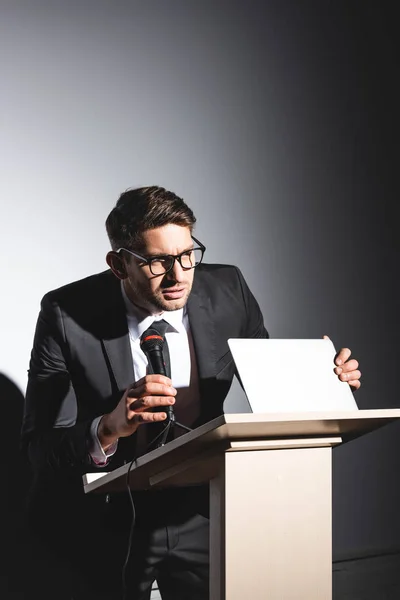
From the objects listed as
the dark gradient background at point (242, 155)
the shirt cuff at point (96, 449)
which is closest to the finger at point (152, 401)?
the shirt cuff at point (96, 449)

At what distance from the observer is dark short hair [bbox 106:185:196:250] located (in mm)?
2020

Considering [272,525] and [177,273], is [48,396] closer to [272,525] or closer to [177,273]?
[177,273]

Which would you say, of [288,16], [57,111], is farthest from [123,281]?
[288,16]

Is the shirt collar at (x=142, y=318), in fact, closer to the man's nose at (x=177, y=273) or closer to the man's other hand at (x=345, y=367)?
the man's nose at (x=177, y=273)

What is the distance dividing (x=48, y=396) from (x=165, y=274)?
19.4 inches

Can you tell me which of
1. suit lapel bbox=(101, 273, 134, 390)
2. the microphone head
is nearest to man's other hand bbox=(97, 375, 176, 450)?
the microphone head

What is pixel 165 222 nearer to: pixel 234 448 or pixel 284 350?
pixel 284 350

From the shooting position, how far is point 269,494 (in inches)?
54.2

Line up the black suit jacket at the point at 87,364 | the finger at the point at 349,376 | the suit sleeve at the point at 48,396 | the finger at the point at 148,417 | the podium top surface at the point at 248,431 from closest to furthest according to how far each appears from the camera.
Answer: the podium top surface at the point at 248,431 → the finger at the point at 148,417 → the finger at the point at 349,376 → the suit sleeve at the point at 48,396 → the black suit jacket at the point at 87,364

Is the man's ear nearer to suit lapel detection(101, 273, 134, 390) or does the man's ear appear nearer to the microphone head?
suit lapel detection(101, 273, 134, 390)

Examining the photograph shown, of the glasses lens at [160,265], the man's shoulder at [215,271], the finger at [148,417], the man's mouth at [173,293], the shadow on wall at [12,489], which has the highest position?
the glasses lens at [160,265]

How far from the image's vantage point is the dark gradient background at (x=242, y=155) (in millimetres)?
2395

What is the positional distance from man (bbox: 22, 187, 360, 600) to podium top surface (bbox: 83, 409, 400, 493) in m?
0.49

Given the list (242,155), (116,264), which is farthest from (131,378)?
(242,155)
